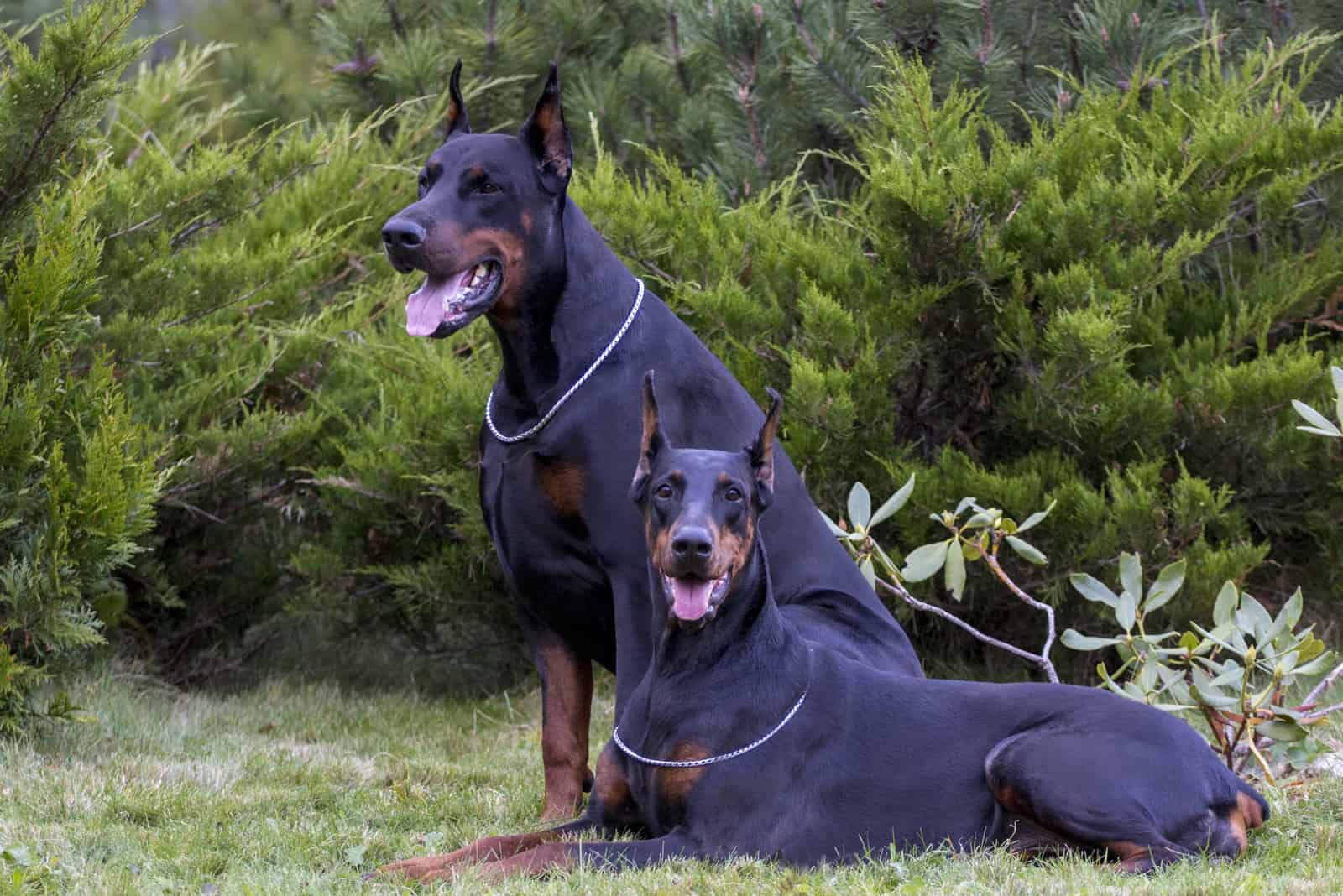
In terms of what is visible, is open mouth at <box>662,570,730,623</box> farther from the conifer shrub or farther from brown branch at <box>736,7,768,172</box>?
brown branch at <box>736,7,768,172</box>

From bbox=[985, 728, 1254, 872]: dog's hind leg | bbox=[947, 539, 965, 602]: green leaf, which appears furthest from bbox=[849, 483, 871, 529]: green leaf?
bbox=[985, 728, 1254, 872]: dog's hind leg

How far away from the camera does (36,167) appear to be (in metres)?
5.74

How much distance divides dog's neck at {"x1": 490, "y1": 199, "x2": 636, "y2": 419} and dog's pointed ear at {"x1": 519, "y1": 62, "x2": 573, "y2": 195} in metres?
0.11

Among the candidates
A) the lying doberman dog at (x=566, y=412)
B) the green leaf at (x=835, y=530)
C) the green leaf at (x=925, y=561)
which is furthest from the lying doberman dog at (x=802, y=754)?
the green leaf at (x=925, y=561)

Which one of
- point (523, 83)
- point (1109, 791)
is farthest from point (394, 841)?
point (523, 83)

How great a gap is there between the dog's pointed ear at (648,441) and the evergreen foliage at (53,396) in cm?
221

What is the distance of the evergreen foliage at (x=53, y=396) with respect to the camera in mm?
5402

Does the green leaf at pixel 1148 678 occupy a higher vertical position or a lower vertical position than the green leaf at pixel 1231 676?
lower

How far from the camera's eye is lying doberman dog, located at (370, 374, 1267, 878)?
12.4 feet

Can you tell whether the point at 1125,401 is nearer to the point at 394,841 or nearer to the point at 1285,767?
the point at 1285,767

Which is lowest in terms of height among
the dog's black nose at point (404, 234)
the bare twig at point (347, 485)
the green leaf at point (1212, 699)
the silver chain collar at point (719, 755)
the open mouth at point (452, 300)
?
the bare twig at point (347, 485)

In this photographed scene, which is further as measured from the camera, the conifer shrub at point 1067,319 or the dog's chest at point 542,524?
the conifer shrub at point 1067,319

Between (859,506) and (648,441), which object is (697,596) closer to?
(648,441)

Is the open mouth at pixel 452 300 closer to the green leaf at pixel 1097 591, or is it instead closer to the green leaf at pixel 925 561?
the green leaf at pixel 925 561
